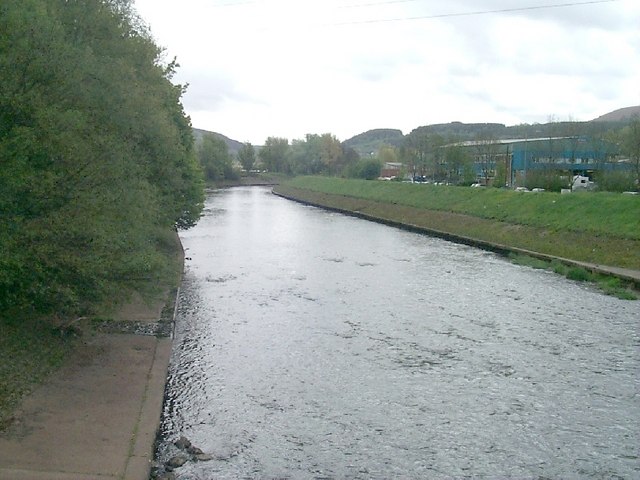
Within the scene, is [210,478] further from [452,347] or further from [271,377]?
[452,347]

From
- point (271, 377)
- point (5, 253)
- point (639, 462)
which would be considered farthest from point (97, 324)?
point (639, 462)

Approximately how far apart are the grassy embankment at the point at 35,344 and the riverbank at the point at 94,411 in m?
0.06

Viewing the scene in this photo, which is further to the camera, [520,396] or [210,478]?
[520,396]

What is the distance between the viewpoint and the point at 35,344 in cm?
1372

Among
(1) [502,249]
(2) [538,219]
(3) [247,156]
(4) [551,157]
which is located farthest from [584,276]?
(3) [247,156]

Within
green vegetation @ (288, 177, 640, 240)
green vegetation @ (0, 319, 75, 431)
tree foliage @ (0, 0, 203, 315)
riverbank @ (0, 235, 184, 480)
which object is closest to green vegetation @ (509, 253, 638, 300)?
green vegetation @ (288, 177, 640, 240)

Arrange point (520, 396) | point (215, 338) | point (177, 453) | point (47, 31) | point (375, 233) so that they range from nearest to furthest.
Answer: point (177, 453) < point (47, 31) < point (520, 396) < point (215, 338) < point (375, 233)

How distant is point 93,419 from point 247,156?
14537cm

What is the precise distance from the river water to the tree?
414 feet

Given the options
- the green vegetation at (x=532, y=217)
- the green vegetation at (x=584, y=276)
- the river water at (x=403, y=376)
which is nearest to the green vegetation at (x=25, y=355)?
the river water at (x=403, y=376)

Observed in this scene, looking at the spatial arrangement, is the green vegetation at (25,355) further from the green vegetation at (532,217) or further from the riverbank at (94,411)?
the green vegetation at (532,217)

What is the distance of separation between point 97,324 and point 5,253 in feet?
19.7

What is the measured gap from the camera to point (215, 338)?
1869 cm

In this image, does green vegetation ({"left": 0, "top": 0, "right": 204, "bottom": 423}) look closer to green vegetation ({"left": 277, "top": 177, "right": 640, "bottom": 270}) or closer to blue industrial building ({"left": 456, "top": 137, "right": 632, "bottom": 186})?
green vegetation ({"left": 277, "top": 177, "right": 640, "bottom": 270})
